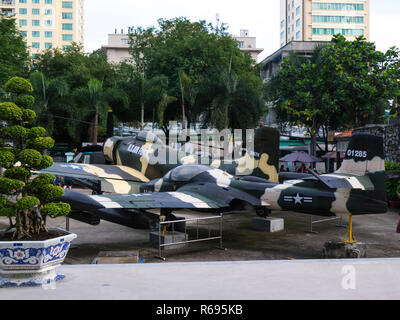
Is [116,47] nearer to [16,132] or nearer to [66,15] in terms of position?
[66,15]

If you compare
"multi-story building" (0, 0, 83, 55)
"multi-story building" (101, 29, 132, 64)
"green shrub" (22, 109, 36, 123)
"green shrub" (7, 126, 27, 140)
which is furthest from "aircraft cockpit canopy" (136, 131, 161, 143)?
"multi-story building" (0, 0, 83, 55)

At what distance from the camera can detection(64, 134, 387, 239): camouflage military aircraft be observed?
9.64m

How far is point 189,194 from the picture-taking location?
38.2 ft

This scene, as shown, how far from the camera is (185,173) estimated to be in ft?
42.5

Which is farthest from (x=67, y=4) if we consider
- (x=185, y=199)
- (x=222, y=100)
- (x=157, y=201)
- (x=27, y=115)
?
(x=27, y=115)

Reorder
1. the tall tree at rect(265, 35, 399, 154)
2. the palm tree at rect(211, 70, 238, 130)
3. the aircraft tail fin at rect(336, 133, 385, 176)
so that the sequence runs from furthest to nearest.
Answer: the palm tree at rect(211, 70, 238, 130)
the tall tree at rect(265, 35, 399, 154)
the aircraft tail fin at rect(336, 133, 385, 176)

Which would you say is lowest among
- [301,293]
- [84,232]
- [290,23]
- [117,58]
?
[84,232]

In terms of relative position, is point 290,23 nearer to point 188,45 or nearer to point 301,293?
point 188,45

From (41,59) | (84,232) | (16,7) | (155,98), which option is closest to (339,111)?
(155,98)

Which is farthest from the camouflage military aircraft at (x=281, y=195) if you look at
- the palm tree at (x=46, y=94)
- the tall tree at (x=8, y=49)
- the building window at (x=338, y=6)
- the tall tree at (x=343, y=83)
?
the building window at (x=338, y=6)

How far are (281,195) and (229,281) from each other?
5486mm

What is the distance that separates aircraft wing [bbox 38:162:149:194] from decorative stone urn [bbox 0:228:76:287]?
32.6 feet

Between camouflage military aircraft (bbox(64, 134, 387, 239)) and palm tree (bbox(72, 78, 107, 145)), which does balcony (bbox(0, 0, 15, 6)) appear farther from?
camouflage military aircraft (bbox(64, 134, 387, 239))
